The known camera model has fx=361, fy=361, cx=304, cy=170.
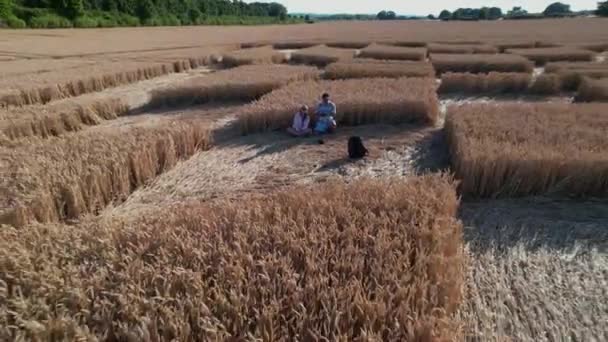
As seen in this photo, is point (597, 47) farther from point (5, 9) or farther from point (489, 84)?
point (5, 9)

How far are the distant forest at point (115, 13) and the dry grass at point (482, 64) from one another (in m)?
53.7

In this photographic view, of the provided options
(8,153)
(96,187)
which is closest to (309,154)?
(96,187)

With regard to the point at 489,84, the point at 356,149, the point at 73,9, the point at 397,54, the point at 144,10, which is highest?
the point at 144,10

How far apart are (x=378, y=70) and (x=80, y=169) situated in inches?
489

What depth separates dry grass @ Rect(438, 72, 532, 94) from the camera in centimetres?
1320

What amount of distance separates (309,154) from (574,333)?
555 centimetres

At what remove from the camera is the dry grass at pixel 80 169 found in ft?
16.3

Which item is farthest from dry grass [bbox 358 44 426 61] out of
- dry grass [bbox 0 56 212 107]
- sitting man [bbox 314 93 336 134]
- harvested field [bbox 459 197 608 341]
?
harvested field [bbox 459 197 608 341]

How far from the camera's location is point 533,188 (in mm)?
5410

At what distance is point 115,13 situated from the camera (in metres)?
60.9

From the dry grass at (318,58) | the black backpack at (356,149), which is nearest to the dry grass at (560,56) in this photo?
the dry grass at (318,58)

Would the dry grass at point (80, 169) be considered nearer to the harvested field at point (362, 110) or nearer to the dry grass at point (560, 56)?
the harvested field at point (362, 110)

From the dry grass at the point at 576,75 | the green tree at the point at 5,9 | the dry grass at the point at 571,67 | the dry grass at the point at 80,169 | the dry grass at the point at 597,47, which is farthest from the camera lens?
the green tree at the point at 5,9

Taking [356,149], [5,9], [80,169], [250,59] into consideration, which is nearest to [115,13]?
[5,9]
